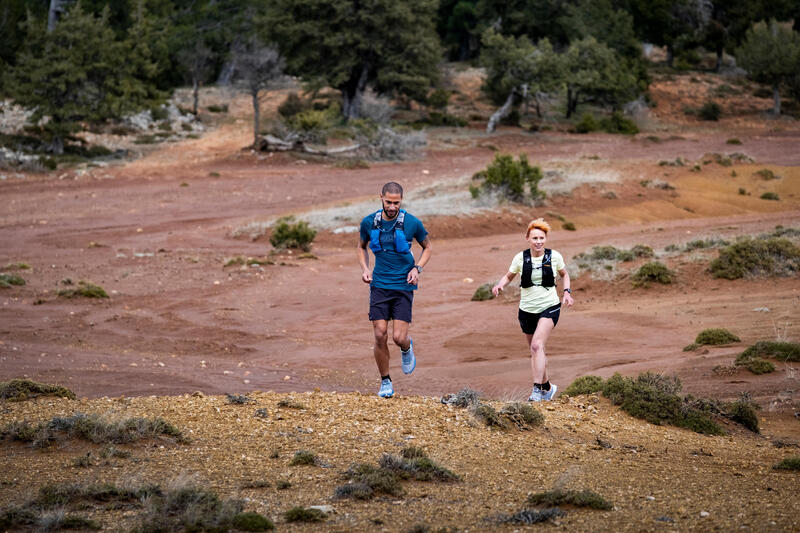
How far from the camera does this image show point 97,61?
39.8 m

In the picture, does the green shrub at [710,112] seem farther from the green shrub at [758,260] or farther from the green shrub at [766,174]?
the green shrub at [758,260]

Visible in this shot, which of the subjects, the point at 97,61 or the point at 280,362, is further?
the point at 97,61

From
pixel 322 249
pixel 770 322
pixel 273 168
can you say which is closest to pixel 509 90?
pixel 273 168

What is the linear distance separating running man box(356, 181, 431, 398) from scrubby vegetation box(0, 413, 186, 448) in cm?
200

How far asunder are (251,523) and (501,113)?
44.8 metres

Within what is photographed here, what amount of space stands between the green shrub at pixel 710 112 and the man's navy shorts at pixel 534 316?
48.3m

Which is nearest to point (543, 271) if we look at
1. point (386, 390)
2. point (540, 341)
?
point (540, 341)

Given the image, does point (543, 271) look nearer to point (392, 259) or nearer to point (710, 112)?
point (392, 259)

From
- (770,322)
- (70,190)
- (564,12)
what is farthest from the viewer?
(564,12)

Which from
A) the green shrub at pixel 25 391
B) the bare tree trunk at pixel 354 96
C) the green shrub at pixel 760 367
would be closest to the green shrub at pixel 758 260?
the green shrub at pixel 760 367

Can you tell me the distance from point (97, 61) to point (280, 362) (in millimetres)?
30475

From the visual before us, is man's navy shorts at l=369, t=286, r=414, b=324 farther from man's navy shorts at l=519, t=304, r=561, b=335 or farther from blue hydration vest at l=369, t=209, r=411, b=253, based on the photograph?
man's navy shorts at l=519, t=304, r=561, b=335

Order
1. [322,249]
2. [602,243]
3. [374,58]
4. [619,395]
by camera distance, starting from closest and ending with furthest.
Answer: [619,395] < [602,243] < [322,249] < [374,58]

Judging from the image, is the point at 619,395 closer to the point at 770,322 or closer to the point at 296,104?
the point at 770,322
